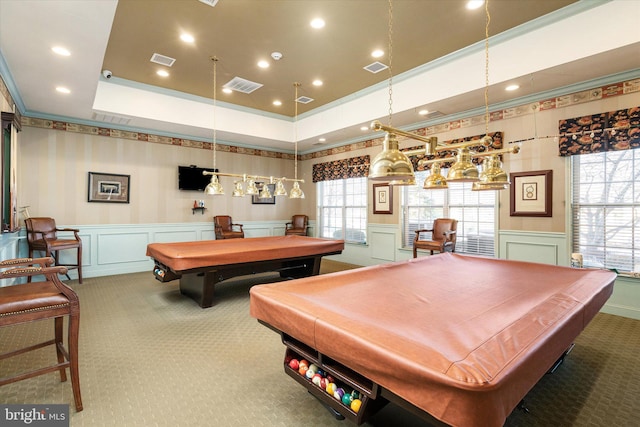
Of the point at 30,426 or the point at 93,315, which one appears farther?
the point at 93,315

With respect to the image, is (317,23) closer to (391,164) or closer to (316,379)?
(391,164)

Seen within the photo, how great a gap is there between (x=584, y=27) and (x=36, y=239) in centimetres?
756

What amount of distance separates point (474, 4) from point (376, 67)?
63.2 inches

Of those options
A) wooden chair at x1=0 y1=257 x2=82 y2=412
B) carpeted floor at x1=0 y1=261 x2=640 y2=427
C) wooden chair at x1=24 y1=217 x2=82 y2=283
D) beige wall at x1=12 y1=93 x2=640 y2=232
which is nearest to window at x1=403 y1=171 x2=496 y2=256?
beige wall at x1=12 y1=93 x2=640 y2=232

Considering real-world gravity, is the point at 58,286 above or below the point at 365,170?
below

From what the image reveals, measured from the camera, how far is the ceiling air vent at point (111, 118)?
5113 mm

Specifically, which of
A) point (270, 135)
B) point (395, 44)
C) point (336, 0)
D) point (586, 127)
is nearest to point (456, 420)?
point (336, 0)

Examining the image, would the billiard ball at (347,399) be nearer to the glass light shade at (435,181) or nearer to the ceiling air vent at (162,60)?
the glass light shade at (435,181)

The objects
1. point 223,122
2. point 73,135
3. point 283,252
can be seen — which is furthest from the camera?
point 223,122

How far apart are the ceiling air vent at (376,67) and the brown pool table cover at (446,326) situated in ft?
10.7

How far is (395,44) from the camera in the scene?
3879 millimetres

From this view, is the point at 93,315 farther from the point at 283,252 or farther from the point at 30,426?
the point at 283,252

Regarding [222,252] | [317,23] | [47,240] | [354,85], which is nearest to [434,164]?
[317,23]

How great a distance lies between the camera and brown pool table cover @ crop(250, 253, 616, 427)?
0.97 metres
